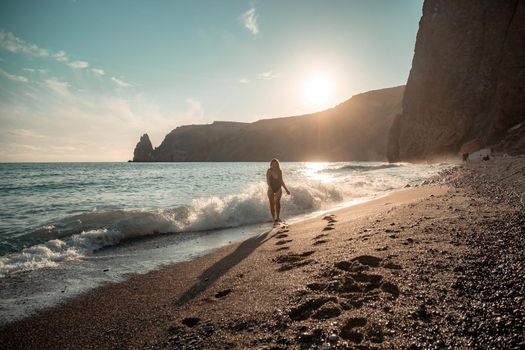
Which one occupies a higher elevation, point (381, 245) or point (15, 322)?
point (381, 245)

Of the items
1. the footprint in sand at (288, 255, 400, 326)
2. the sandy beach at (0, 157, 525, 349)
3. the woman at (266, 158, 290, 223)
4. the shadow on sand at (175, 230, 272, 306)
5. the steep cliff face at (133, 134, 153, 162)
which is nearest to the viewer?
the sandy beach at (0, 157, 525, 349)

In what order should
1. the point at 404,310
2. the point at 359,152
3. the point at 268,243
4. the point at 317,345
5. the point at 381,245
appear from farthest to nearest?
the point at 359,152 < the point at 268,243 < the point at 381,245 < the point at 404,310 < the point at 317,345

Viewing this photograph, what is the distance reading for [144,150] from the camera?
491ft

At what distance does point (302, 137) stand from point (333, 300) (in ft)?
402

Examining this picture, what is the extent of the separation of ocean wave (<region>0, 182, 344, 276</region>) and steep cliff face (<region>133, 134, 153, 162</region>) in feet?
484

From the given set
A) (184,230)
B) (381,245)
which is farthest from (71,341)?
(184,230)

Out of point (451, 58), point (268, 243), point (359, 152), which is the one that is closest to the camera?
point (268, 243)

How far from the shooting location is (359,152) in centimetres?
10706

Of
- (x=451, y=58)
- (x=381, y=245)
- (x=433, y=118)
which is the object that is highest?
(x=451, y=58)

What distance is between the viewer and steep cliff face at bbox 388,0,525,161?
3441 centimetres

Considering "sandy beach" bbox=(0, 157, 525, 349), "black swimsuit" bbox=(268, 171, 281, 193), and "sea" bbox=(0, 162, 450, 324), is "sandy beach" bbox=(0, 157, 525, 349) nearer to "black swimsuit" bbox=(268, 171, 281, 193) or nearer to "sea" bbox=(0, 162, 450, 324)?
"sea" bbox=(0, 162, 450, 324)

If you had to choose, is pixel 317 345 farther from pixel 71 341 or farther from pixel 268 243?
pixel 268 243

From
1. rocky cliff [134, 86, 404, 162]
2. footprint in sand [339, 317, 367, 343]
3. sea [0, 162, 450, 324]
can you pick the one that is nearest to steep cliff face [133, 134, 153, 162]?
rocky cliff [134, 86, 404, 162]

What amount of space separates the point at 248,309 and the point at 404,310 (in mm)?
1434
